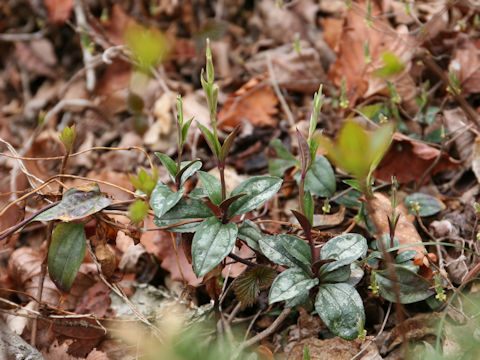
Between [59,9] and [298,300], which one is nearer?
[298,300]

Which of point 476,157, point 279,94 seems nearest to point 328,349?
point 476,157

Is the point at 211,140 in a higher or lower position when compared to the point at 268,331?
higher

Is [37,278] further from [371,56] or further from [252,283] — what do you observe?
[371,56]

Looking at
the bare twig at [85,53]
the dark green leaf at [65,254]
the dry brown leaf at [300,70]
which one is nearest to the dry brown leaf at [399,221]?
the dry brown leaf at [300,70]

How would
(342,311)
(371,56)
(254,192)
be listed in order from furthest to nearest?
1. (371,56)
2. (254,192)
3. (342,311)

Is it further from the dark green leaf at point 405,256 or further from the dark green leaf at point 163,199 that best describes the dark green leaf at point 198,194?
the dark green leaf at point 405,256

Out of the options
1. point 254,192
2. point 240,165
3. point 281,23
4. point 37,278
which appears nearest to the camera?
point 254,192

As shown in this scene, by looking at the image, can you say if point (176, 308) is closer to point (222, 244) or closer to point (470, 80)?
point (222, 244)
